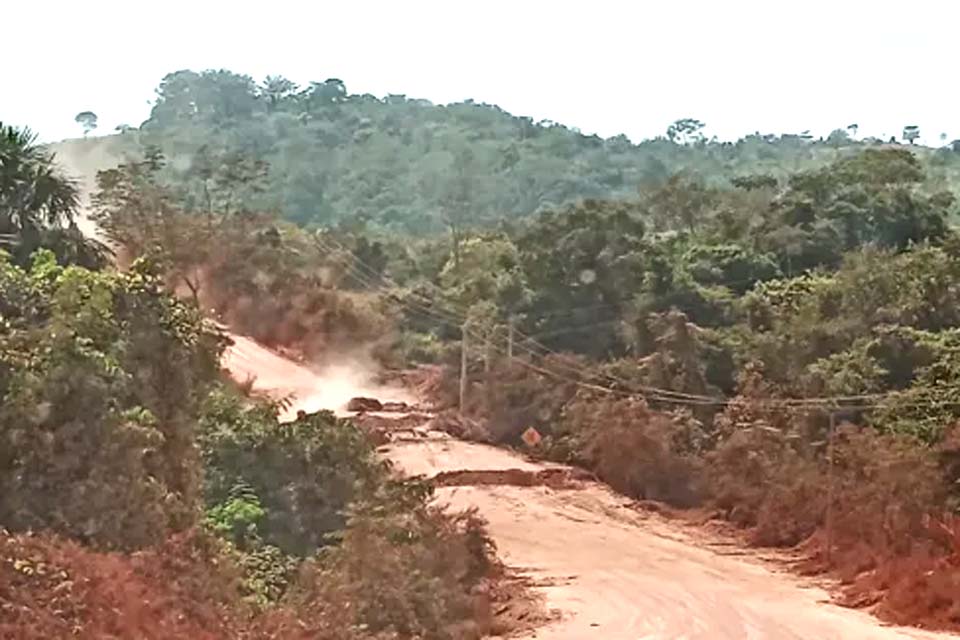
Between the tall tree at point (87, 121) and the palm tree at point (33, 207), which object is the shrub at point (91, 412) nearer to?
the palm tree at point (33, 207)

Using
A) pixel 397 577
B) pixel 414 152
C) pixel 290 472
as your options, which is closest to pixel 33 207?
pixel 290 472

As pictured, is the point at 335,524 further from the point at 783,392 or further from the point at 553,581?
the point at 783,392

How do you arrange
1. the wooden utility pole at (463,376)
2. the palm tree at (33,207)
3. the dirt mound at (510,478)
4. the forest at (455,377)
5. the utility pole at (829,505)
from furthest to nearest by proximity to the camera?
the wooden utility pole at (463,376)
the dirt mound at (510,478)
the utility pole at (829,505)
the palm tree at (33,207)
the forest at (455,377)

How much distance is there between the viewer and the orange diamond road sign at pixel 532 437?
38.9 meters

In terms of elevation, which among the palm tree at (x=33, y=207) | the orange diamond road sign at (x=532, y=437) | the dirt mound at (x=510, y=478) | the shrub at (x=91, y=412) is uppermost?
the palm tree at (x=33, y=207)

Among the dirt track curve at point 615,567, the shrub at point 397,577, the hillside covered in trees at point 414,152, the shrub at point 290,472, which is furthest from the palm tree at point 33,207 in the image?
the hillside covered in trees at point 414,152

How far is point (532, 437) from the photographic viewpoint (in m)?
→ 39.0

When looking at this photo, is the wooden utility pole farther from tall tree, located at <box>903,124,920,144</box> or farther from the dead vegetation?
tall tree, located at <box>903,124,920,144</box>

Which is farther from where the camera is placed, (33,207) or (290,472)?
(33,207)

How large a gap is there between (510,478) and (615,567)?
8.51 m

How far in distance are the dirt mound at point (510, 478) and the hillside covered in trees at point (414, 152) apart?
37242 millimetres

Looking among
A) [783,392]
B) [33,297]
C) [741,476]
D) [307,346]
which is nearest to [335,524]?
[33,297]

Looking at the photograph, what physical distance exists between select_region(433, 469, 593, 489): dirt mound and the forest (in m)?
1.14

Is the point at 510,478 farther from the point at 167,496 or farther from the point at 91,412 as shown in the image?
the point at 91,412
